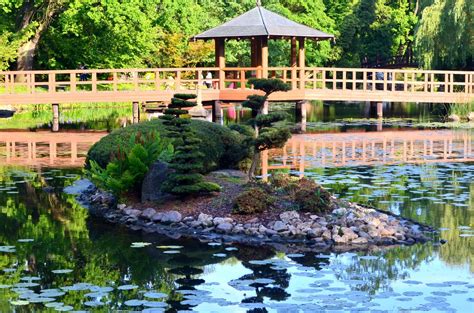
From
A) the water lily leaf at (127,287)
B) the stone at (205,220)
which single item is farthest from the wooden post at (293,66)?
the water lily leaf at (127,287)

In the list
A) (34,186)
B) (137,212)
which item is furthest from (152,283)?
(34,186)

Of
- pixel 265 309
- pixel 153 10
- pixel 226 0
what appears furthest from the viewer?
pixel 226 0

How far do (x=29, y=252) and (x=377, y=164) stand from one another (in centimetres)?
1085

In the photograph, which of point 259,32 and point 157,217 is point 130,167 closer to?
point 157,217

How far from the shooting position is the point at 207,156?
53.8 feet

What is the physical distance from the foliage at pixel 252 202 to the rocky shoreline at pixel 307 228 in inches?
8.3

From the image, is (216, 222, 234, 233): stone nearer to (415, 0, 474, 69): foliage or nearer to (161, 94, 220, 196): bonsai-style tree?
(161, 94, 220, 196): bonsai-style tree

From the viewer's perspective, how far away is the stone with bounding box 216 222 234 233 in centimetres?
1291

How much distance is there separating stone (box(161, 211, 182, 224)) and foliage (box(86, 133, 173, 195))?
1.22m

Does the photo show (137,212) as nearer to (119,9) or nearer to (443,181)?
(443,181)

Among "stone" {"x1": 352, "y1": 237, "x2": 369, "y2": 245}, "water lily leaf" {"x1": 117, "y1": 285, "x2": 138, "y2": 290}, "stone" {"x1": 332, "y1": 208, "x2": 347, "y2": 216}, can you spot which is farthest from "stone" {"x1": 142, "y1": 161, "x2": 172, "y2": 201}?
"water lily leaf" {"x1": 117, "y1": 285, "x2": 138, "y2": 290}

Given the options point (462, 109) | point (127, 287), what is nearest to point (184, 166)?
point (127, 287)

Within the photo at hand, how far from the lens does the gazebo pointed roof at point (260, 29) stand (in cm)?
3275

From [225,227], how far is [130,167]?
97.0 inches
